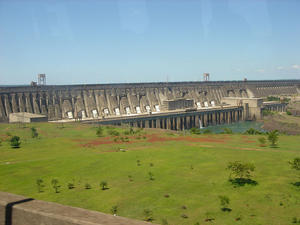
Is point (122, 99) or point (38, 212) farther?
point (122, 99)

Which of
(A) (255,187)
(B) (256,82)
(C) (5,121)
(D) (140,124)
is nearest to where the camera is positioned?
(A) (255,187)

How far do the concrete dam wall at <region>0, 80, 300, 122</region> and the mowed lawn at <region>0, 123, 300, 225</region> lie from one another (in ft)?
153

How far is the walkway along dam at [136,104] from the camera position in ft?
306

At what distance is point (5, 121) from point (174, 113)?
5191 cm

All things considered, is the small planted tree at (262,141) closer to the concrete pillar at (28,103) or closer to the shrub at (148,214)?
the shrub at (148,214)

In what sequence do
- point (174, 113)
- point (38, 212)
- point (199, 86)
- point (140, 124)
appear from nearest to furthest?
A: 1. point (38, 212)
2. point (140, 124)
3. point (174, 113)
4. point (199, 86)

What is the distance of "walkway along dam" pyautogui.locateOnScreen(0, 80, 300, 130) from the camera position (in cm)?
9319

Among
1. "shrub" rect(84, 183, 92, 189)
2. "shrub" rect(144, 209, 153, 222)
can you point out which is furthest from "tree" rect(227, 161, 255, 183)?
"shrub" rect(84, 183, 92, 189)

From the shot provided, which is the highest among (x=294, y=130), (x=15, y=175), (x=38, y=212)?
(x=38, y=212)

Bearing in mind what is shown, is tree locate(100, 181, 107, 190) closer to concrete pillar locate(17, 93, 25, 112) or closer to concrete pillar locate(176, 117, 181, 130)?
concrete pillar locate(17, 93, 25, 112)

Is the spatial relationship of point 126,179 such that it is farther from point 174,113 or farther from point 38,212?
point 174,113

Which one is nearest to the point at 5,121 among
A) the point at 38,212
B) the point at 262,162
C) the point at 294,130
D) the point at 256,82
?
the point at 262,162

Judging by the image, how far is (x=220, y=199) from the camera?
79.7 ft

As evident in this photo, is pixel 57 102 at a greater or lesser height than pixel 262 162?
greater
